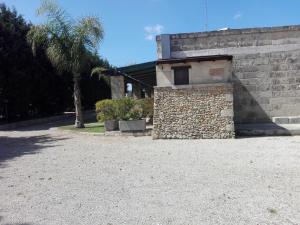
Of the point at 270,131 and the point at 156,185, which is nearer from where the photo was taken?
the point at 156,185

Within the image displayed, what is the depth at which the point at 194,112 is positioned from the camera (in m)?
12.7

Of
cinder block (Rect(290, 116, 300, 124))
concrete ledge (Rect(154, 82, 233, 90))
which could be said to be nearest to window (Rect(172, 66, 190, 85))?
concrete ledge (Rect(154, 82, 233, 90))

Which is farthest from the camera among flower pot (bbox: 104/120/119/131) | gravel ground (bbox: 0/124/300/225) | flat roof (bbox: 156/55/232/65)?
flower pot (bbox: 104/120/119/131)

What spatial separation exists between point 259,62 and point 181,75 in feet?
12.5

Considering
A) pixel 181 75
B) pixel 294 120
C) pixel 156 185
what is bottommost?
pixel 156 185

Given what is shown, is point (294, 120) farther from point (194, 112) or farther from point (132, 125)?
point (132, 125)

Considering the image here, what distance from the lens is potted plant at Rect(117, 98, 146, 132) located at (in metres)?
14.3

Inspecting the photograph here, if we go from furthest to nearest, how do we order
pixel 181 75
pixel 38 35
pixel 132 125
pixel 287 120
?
1. pixel 38 35
2. pixel 287 120
3. pixel 132 125
4. pixel 181 75

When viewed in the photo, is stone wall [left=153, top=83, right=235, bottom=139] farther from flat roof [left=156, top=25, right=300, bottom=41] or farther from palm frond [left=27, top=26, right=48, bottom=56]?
palm frond [left=27, top=26, right=48, bottom=56]

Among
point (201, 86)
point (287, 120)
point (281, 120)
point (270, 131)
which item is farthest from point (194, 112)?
point (287, 120)

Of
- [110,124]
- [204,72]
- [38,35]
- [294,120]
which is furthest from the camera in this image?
[38,35]

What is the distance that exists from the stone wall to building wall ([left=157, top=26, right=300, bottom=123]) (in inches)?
109

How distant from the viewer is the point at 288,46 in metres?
14.7

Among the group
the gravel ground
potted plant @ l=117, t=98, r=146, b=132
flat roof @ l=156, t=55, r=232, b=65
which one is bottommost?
the gravel ground
